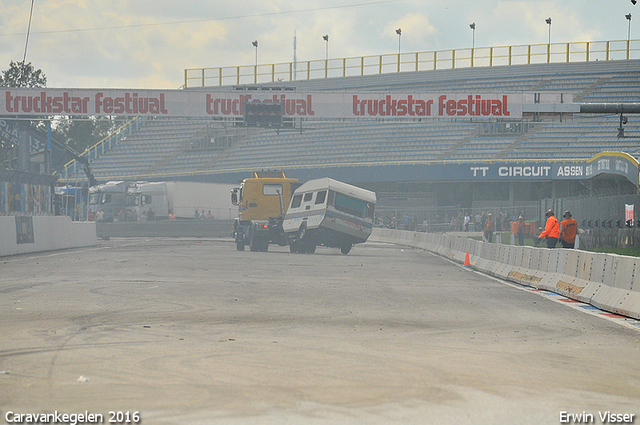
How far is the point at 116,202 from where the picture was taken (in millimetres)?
58062

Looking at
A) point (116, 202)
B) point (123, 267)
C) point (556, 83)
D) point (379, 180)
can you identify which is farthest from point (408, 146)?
point (123, 267)

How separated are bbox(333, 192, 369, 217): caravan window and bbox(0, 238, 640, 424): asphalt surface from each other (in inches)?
583

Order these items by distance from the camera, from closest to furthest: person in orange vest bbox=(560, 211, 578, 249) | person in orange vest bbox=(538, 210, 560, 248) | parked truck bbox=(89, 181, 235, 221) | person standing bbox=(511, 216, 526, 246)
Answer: person in orange vest bbox=(560, 211, 578, 249)
person in orange vest bbox=(538, 210, 560, 248)
person standing bbox=(511, 216, 526, 246)
parked truck bbox=(89, 181, 235, 221)

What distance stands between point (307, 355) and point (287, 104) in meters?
33.1

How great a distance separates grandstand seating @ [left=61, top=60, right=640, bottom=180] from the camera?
57031 mm

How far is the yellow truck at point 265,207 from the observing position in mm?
33531

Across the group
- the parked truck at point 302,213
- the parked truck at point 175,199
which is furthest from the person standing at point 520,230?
the parked truck at point 175,199

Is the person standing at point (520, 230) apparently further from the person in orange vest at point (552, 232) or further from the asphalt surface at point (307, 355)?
the asphalt surface at point (307, 355)

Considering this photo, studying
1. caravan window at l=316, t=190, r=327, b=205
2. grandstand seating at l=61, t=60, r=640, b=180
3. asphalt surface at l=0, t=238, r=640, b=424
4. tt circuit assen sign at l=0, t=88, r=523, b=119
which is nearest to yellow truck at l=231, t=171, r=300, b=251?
caravan window at l=316, t=190, r=327, b=205

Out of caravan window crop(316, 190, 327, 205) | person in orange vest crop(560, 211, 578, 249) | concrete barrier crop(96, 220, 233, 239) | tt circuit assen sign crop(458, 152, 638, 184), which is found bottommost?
concrete barrier crop(96, 220, 233, 239)

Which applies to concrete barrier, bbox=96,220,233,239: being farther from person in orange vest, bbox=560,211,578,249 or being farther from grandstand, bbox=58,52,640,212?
person in orange vest, bbox=560,211,578,249

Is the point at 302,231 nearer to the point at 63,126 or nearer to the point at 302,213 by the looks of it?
the point at 302,213

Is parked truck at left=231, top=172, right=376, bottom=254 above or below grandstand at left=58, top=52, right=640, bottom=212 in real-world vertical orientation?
below

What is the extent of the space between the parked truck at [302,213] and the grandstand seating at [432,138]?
19881mm
